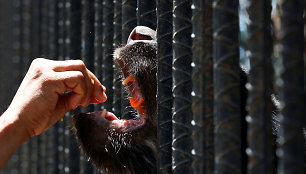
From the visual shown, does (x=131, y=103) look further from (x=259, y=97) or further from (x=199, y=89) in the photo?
(x=259, y=97)

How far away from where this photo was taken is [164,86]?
180cm

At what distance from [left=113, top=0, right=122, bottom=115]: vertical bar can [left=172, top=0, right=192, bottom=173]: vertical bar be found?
705mm

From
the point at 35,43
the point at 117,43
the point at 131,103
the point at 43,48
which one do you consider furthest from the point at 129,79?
the point at 35,43

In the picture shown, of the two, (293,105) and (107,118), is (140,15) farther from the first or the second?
(293,105)

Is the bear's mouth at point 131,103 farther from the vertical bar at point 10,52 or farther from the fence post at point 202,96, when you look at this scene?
the vertical bar at point 10,52

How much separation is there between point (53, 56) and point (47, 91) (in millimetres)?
1755

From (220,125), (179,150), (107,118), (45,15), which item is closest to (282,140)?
(220,125)

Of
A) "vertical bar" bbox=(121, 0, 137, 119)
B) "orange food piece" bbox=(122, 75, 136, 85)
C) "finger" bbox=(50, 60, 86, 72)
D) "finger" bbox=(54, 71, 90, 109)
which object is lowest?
"finger" bbox=(54, 71, 90, 109)

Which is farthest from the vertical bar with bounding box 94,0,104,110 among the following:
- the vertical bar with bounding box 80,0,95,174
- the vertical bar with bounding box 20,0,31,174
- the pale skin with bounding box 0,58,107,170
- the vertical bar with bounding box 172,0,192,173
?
the vertical bar with bounding box 20,0,31,174

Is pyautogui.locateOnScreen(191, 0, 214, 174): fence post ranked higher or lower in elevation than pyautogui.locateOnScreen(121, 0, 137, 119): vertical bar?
lower

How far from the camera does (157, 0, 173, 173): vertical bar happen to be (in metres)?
1.79

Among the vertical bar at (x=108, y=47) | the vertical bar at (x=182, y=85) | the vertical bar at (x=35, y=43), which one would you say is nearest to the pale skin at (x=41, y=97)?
the vertical bar at (x=182, y=85)

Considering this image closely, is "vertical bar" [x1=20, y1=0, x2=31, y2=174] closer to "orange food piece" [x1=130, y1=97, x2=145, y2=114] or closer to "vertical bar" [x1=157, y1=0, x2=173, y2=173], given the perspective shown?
"orange food piece" [x1=130, y1=97, x2=145, y2=114]

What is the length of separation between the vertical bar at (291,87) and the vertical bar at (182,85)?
580 mm
